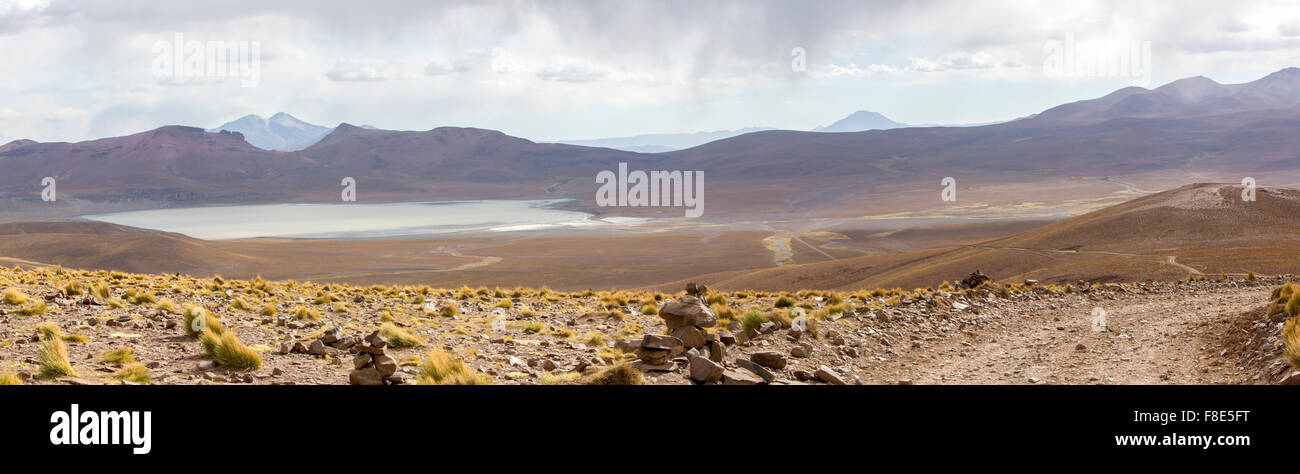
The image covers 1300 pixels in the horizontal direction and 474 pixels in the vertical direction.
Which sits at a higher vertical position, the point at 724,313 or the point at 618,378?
the point at 618,378

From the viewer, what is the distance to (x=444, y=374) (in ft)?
21.7

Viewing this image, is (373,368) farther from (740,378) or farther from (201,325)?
(201,325)

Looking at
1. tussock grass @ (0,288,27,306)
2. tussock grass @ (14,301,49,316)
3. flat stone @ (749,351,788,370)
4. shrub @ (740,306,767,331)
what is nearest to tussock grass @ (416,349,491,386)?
flat stone @ (749,351,788,370)

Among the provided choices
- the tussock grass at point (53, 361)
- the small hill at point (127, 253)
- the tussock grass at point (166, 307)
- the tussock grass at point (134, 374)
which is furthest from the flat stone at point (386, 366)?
the small hill at point (127, 253)

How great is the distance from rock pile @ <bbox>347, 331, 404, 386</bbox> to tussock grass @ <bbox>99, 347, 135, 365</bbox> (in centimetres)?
215

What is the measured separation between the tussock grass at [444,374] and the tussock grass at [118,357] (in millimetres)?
2556

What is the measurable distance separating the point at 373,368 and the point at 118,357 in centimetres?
250

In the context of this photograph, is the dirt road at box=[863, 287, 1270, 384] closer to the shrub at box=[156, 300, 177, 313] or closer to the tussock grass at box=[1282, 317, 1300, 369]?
the tussock grass at box=[1282, 317, 1300, 369]

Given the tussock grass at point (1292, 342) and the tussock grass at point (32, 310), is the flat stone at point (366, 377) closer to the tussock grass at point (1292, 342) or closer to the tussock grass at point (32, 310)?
the tussock grass at point (32, 310)

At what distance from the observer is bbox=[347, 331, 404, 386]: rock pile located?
624 centimetres

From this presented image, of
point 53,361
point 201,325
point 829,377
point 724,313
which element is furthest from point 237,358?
point 724,313
